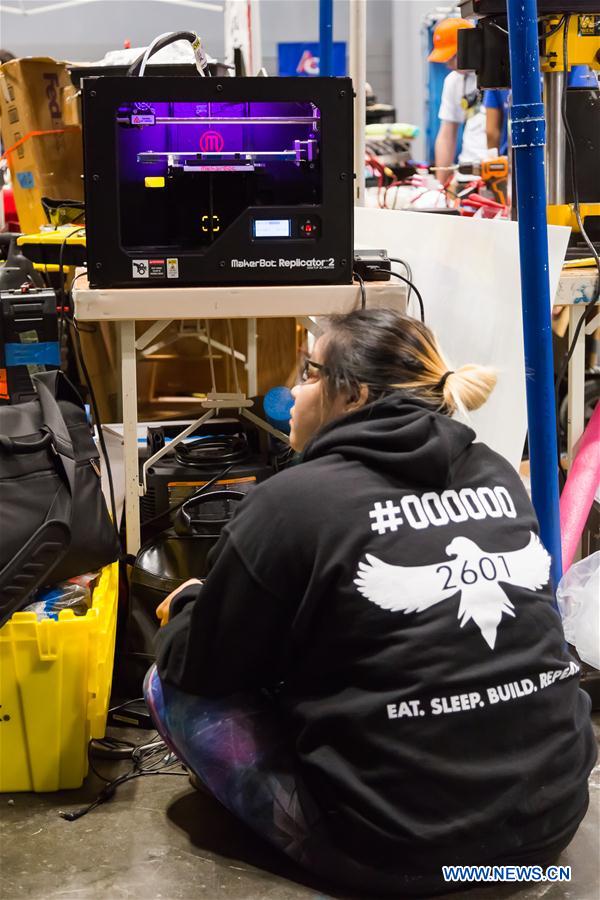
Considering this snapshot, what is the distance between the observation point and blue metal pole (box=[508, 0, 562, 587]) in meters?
1.62

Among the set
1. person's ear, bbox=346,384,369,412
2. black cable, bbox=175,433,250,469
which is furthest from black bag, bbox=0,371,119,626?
person's ear, bbox=346,384,369,412

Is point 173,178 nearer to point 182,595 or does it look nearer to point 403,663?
point 182,595

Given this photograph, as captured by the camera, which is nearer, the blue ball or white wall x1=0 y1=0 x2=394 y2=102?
the blue ball

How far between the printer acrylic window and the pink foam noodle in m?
0.74

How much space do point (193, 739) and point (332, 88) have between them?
1.23m

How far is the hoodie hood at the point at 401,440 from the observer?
133 cm

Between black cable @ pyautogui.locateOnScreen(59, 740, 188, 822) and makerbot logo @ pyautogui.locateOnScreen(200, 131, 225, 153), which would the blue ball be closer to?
makerbot logo @ pyautogui.locateOnScreen(200, 131, 225, 153)

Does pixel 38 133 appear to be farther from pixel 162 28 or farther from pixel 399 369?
pixel 162 28

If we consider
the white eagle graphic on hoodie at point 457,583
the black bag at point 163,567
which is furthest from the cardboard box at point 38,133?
the white eagle graphic on hoodie at point 457,583

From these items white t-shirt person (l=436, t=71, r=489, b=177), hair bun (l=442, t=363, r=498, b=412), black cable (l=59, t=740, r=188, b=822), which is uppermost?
white t-shirt person (l=436, t=71, r=489, b=177)

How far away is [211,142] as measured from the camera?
202cm

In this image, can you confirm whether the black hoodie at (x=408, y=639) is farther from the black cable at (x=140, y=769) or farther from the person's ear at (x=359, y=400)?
the black cable at (x=140, y=769)

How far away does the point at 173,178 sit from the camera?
2.02 meters

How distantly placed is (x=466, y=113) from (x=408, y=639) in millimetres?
5644
